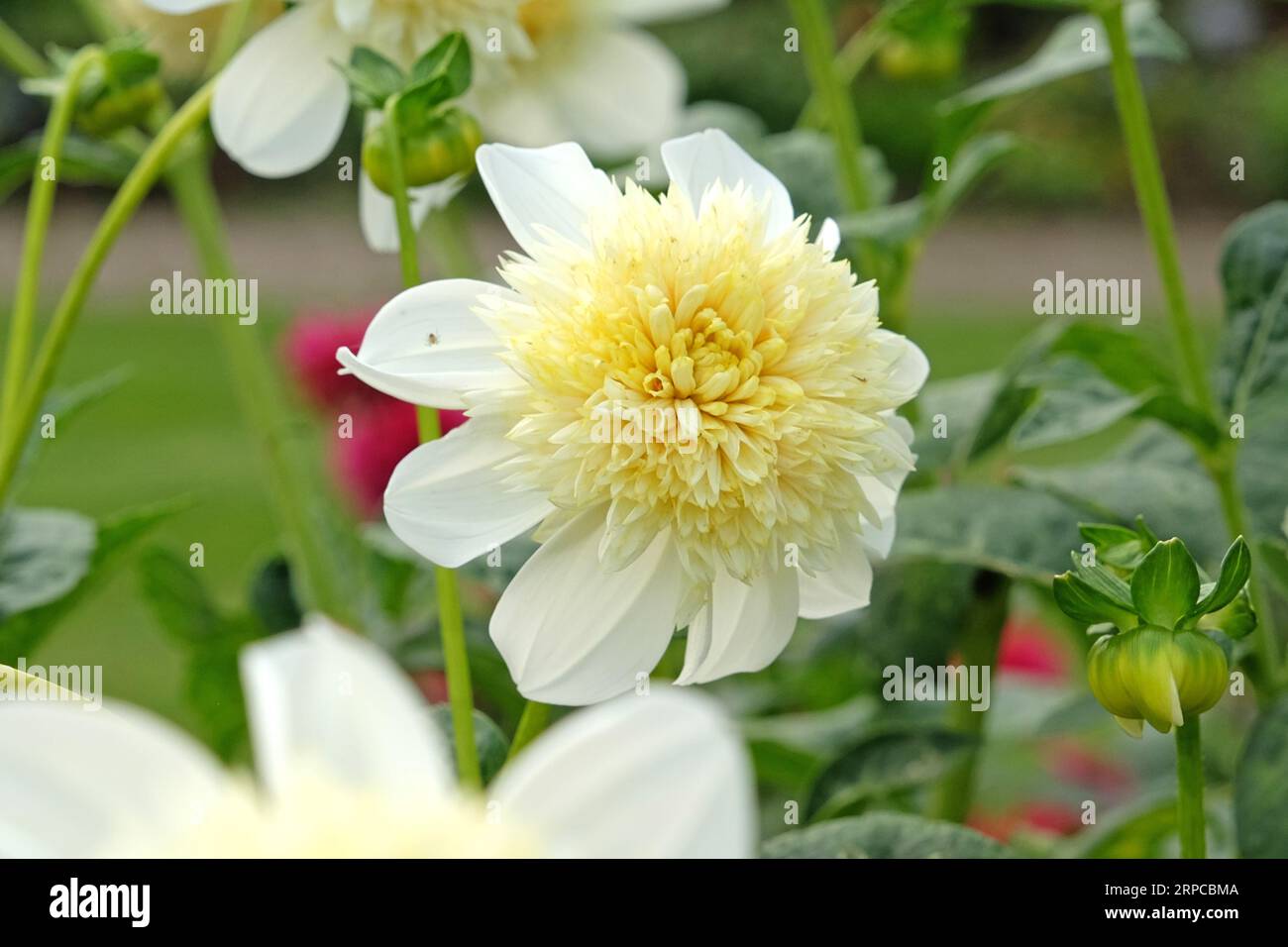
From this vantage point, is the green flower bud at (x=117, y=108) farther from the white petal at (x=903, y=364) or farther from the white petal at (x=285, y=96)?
the white petal at (x=903, y=364)

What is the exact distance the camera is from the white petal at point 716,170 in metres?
0.37

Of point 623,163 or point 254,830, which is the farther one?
point 623,163

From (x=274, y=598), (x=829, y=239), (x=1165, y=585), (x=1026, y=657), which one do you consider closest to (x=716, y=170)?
(x=829, y=239)

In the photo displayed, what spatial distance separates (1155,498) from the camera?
0.51 meters

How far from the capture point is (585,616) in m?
0.35

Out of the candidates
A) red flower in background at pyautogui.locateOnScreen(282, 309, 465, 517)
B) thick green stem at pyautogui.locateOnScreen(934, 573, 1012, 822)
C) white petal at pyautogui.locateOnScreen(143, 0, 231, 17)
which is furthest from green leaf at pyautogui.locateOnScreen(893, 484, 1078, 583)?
red flower in background at pyautogui.locateOnScreen(282, 309, 465, 517)

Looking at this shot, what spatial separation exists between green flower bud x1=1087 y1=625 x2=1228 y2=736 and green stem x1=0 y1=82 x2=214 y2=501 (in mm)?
260

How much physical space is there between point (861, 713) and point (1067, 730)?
0.13m

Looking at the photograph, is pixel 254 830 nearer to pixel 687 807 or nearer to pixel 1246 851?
pixel 687 807

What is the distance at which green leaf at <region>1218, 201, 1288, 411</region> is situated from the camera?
1.63ft

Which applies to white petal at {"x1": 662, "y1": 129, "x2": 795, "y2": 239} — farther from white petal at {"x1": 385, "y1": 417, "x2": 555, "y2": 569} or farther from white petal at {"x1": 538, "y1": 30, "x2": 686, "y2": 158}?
white petal at {"x1": 538, "y1": 30, "x2": 686, "y2": 158}

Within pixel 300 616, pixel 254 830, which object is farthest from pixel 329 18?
pixel 254 830

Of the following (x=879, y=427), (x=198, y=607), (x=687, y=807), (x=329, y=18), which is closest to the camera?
(x=687, y=807)

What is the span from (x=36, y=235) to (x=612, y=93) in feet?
0.71
